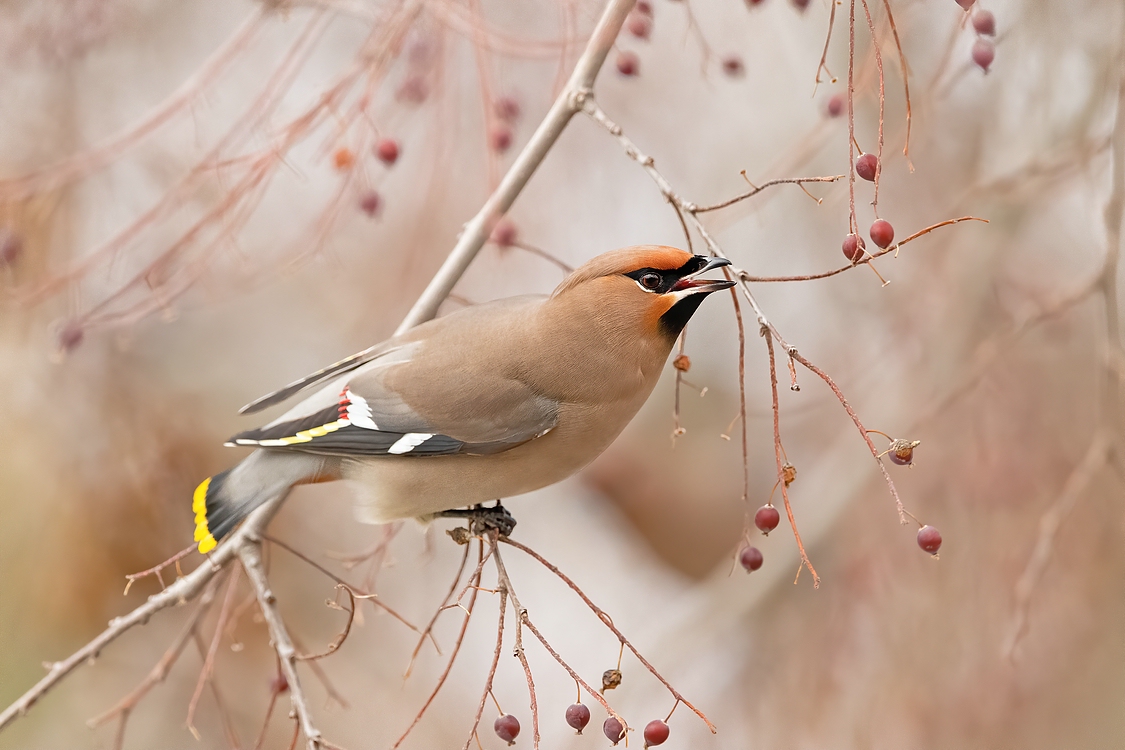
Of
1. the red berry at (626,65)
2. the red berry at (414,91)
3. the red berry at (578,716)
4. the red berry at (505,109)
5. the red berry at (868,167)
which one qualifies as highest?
the red berry at (414,91)

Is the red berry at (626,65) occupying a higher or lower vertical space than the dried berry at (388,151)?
lower

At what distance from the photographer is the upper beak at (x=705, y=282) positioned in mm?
2248

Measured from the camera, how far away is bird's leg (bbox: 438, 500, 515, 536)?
2982 millimetres

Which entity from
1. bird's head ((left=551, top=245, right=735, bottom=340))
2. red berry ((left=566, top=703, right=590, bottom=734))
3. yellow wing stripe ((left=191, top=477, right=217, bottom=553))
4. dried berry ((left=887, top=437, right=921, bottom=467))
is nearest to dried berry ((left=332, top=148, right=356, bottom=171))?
bird's head ((left=551, top=245, right=735, bottom=340))

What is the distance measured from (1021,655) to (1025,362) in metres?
1.22

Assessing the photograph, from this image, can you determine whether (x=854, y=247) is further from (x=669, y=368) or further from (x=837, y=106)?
(x=669, y=368)

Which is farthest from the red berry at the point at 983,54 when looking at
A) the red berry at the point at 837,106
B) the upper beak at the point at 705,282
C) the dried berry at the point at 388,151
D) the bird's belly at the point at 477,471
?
the dried berry at the point at 388,151

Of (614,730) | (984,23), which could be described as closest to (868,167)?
(984,23)

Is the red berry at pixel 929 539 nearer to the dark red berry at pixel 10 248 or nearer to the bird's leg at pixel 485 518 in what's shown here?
the bird's leg at pixel 485 518

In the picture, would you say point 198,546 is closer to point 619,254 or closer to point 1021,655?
point 619,254

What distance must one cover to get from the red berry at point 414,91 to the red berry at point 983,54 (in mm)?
1604

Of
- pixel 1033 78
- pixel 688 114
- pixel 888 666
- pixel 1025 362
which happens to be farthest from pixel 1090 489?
pixel 688 114

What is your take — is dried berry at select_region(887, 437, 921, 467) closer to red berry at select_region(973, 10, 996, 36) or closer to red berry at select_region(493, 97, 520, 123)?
red berry at select_region(973, 10, 996, 36)

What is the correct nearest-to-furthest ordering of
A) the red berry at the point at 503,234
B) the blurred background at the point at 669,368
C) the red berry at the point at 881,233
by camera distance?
1. the red berry at the point at 881,233
2. the red berry at the point at 503,234
3. the blurred background at the point at 669,368
